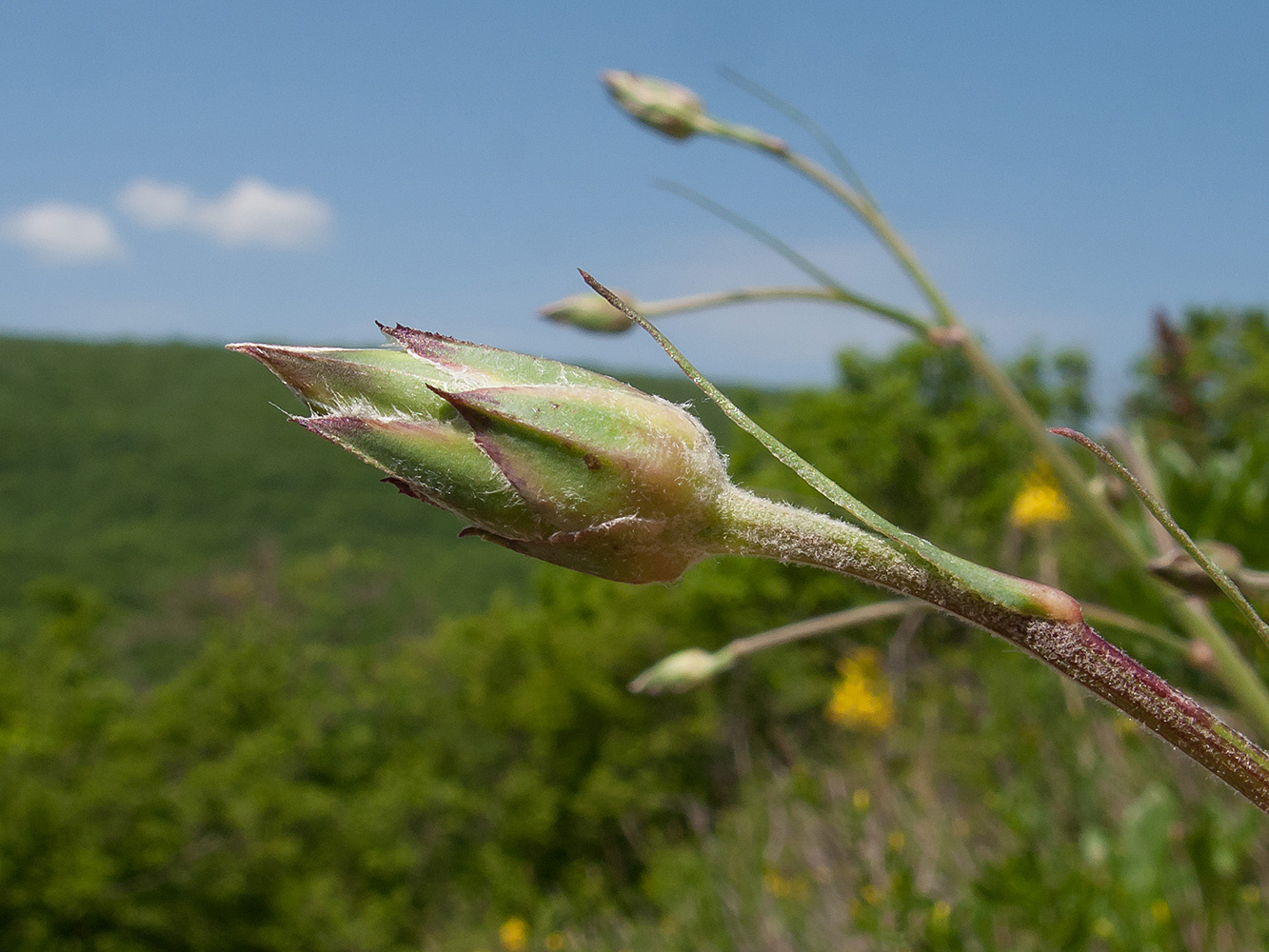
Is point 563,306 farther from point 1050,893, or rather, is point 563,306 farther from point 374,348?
point 1050,893

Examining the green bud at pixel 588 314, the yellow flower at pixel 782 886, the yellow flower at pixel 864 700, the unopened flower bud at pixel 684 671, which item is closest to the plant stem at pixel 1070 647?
the unopened flower bud at pixel 684 671

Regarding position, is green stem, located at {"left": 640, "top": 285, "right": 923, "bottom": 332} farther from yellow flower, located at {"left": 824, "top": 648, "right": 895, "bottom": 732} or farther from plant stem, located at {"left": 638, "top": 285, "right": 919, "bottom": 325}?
yellow flower, located at {"left": 824, "top": 648, "right": 895, "bottom": 732}

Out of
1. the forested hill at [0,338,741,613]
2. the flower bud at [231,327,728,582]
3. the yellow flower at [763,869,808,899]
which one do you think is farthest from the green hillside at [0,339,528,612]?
the flower bud at [231,327,728,582]

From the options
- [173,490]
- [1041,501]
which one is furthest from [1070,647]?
[173,490]

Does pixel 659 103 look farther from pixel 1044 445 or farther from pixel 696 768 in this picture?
pixel 696 768

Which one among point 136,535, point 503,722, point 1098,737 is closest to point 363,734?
point 503,722

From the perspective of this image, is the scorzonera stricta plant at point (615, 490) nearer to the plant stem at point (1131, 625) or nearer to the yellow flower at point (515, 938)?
the plant stem at point (1131, 625)
